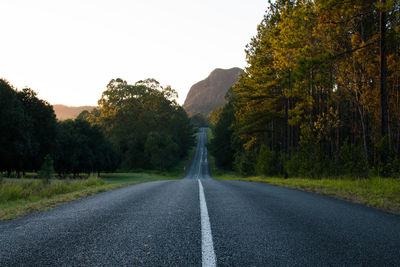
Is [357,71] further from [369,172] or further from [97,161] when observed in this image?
[97,161]

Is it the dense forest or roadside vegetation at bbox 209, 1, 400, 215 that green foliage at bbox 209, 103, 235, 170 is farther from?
roadside vegetation at bbox 209, 1, 400, 215

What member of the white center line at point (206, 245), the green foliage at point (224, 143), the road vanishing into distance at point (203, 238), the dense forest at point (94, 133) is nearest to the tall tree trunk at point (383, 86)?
the road vanishing into distance at point (203, 238)

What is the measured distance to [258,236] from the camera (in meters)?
4.05

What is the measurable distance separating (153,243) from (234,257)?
1.17m

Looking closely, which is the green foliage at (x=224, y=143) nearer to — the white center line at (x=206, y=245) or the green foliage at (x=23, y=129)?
the green foliage at (x=23, y=129)

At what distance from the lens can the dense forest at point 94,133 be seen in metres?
27.2

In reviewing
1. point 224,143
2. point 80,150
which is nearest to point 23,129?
point 80,150

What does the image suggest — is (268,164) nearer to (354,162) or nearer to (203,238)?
(354,162)

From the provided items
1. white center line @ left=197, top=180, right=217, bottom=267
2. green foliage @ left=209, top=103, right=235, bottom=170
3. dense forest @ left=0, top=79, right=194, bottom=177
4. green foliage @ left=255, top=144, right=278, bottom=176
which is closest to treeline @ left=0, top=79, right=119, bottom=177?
dense forest @ left=0, top=79, right=194, bottom=177

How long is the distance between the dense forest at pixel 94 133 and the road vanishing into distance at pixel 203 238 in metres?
16.7

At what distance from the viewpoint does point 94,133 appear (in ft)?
143

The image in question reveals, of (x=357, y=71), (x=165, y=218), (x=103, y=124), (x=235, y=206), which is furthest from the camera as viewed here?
(x=103, y=124)

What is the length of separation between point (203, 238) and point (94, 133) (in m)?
43.2

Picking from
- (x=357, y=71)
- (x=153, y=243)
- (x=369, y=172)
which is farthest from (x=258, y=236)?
(x=357, y=71)
